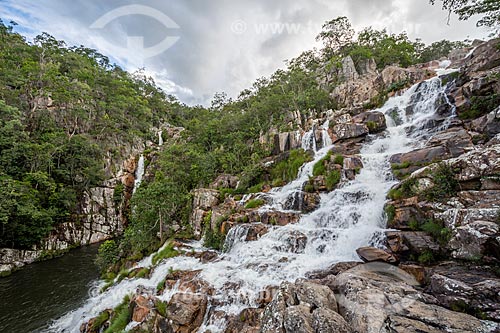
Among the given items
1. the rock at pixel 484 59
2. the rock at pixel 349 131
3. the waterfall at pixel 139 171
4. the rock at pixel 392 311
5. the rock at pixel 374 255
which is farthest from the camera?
the waterfall at pixel 139 171

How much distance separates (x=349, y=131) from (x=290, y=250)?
39.6 ft

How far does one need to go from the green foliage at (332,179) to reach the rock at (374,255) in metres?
5.69

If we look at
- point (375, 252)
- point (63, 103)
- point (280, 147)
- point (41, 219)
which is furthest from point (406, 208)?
point (63, 103)

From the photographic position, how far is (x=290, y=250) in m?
10.5

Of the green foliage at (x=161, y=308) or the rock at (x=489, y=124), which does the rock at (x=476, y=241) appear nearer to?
the rock at (x=489, y=124)

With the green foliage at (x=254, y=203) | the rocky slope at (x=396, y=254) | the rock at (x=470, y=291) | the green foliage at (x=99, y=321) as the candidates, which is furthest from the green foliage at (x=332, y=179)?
the green foliage at (x=99, y=321)

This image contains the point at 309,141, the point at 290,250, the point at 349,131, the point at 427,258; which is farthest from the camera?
the point at 309,141

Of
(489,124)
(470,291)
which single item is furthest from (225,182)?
(470,291)

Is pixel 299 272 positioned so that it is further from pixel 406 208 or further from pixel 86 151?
pixel 86 151

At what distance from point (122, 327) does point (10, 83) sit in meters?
33.3

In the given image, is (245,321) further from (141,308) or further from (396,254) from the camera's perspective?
(396,254)

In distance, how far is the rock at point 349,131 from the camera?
1822 centimetres

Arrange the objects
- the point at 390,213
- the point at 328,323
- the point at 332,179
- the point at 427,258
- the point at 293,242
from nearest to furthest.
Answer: the point at 328,323, the point at 427,258, the point at 390,213, the point at 293,242, the point at 332,179

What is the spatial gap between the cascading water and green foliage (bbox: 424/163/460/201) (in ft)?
6.68
